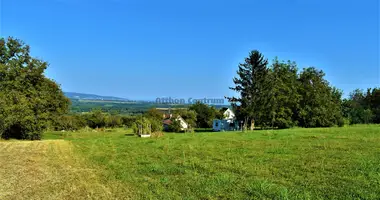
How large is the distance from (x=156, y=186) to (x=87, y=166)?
3264 millimetres

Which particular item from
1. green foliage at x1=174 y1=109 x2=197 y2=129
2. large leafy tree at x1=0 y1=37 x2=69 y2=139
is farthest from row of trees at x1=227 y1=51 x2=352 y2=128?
large leafy tree at x1=0 y1=37 x2=69 y2=139

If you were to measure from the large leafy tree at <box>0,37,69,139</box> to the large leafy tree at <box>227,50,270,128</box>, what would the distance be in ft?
84.8

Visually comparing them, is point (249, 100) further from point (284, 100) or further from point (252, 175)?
point (252, 175)

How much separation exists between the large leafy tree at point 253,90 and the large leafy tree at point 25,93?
25.9m

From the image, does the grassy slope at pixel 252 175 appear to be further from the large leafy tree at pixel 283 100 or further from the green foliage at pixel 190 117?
the green foliage at pixel 190 117

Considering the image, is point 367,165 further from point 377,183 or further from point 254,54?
point 254,54

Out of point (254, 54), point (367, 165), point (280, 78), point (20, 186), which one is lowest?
point (20, 186)

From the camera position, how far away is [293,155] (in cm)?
931

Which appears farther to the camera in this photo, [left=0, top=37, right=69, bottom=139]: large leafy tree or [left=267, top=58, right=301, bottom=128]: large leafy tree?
[left=267, top=58, right=301, bottom=128]: large leafy tree

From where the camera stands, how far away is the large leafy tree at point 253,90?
4322cm

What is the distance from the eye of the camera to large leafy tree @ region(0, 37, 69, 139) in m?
24.4

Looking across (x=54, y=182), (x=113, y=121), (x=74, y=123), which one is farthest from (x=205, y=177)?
(x=113, y=121)

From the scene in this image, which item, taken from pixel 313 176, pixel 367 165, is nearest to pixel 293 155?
pixel 367 165

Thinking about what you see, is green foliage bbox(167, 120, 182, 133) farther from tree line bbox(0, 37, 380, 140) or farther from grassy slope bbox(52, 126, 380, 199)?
grassy slope bbox(52, 126, 380, 199)
